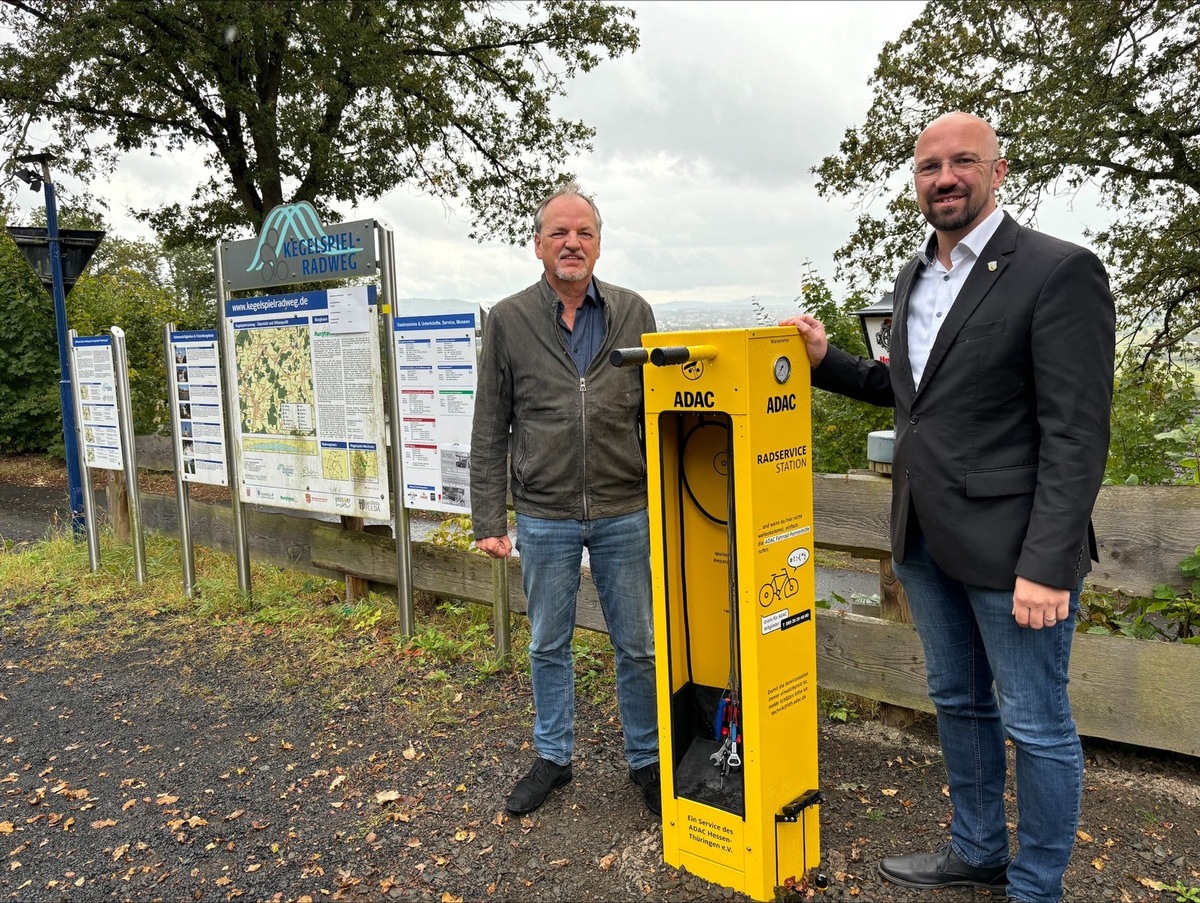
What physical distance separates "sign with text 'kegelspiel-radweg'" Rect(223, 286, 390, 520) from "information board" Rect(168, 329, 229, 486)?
0.23m

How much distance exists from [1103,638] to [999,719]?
88 centimetres

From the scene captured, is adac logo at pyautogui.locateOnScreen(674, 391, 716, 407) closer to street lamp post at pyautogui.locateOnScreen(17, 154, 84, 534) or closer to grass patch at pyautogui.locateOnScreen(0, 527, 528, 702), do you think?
grass patch at pyautogui.locateOnScreen(0, 527, 528, 702)

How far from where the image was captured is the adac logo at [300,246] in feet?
16.6

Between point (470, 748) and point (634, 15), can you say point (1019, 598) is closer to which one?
point (470, 748)

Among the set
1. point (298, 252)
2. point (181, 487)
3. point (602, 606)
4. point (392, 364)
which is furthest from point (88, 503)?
point (602, 606)

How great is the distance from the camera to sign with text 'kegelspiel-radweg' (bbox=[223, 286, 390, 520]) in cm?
512

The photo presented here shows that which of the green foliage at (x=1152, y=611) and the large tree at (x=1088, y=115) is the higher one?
the large tree at (x=1088, y=115)

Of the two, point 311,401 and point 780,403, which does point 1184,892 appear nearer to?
point 780,403

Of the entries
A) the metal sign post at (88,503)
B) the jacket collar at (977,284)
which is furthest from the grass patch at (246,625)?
the jacket collar at (977,284)

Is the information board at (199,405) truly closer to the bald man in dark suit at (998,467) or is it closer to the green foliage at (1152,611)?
the bald man in dark suit at (998,467)

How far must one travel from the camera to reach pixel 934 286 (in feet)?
8.51

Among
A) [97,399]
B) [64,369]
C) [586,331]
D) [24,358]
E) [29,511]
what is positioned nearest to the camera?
[586,331]

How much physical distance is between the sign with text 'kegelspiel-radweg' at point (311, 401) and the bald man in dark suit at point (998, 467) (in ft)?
10.4

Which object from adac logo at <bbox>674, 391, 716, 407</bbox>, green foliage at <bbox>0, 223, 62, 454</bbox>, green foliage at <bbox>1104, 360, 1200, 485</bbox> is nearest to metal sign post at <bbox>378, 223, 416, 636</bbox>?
adac logo at <bbox>674, 391, 716, 407</bbox>
